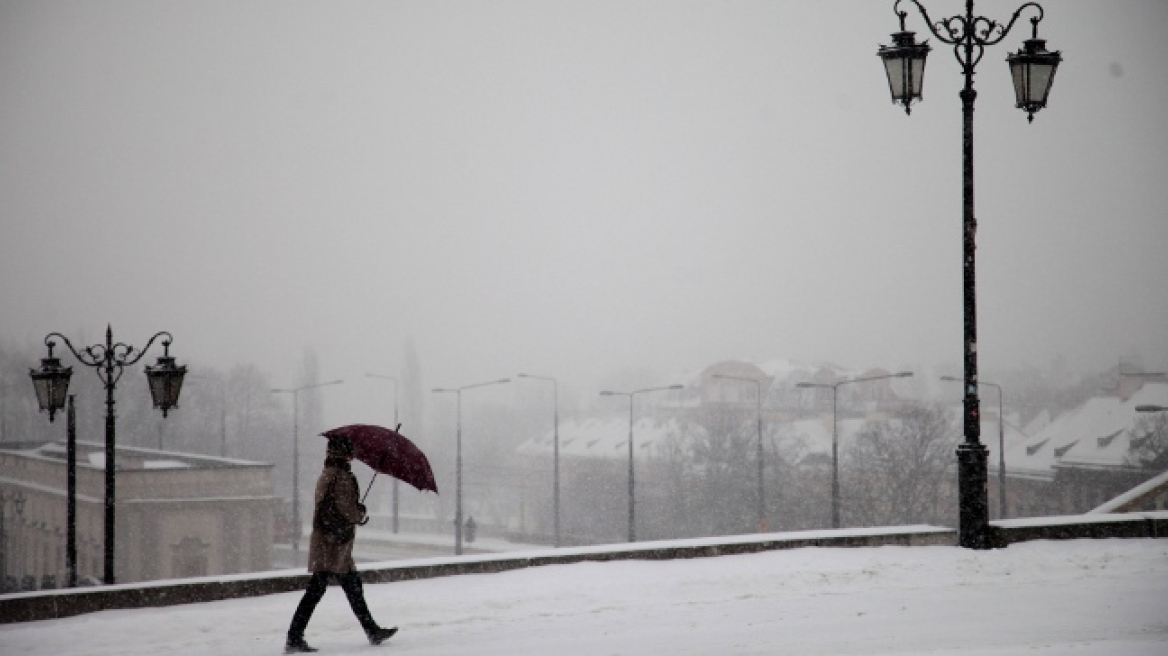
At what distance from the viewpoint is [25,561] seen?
5997cm

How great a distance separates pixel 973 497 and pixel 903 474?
218ft

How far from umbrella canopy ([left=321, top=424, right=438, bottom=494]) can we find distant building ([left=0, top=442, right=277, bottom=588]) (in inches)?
1768

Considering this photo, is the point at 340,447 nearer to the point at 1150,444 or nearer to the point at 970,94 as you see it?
the point at 970,94

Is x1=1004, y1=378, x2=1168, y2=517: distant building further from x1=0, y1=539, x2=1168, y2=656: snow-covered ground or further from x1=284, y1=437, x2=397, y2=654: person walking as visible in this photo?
x1=284, y1=437, x2=397, y2=654: person walking

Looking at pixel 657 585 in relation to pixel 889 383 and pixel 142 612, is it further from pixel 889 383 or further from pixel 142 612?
pixel 889 383

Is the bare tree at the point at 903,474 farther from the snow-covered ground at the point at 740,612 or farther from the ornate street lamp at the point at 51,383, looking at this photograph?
the snow-covered ground at the point at 740,612

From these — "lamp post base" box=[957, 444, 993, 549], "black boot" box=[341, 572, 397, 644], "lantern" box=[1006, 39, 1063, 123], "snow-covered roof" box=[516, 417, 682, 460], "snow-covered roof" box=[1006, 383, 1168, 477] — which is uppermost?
"lantern" box=[1006, 39, 1063, 123]

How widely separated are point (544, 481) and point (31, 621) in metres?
95.3

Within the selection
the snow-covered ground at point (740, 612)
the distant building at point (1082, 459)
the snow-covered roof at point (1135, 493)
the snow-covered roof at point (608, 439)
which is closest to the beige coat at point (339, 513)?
the snow-covered ground at point (740, 612)

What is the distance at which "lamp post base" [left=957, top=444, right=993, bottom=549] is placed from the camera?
37.9 feet

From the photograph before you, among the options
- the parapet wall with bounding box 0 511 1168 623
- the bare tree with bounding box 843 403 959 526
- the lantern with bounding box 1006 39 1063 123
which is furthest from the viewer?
the bare tree with bounding box 843 403 959 526

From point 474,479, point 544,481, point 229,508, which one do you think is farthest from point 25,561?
point 474,479

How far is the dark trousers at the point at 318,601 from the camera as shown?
8.49 metres

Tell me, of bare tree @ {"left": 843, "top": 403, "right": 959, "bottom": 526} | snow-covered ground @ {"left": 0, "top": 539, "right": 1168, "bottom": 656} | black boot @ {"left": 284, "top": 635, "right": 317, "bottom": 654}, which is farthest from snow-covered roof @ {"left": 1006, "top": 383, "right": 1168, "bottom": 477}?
black boot @ {"left": 284, "top": 635, "right": 317, "bottom": 654}
